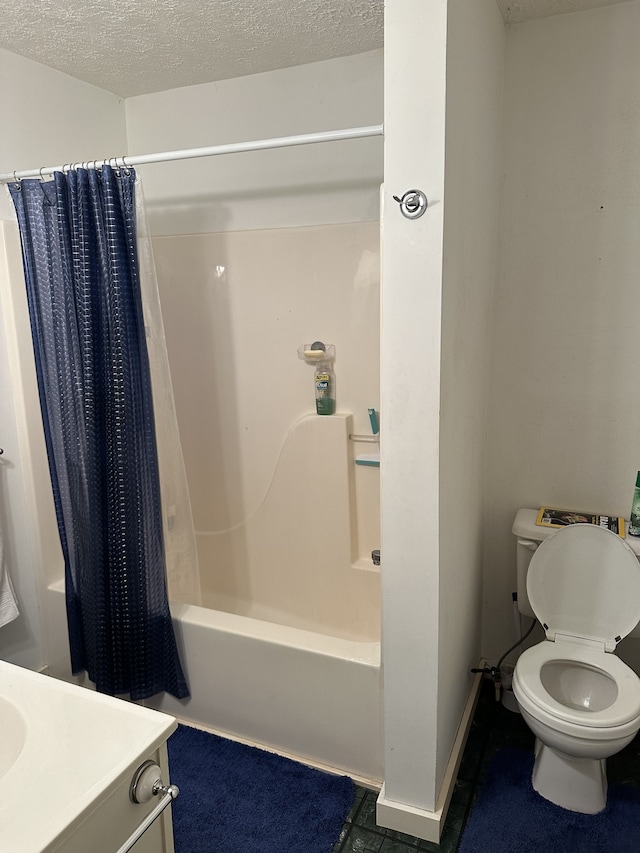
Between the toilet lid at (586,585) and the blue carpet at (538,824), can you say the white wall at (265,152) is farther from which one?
the blue carpet at (538,824)

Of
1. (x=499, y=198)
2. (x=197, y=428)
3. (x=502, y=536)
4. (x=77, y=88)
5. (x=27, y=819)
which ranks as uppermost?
(x=77, y=88)

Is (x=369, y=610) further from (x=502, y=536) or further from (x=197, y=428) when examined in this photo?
(x=197, y=428)

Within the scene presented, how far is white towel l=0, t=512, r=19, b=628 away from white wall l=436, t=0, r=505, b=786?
1.56m

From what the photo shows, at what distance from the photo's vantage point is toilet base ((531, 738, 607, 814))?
183 centimetres

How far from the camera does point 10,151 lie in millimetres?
2137

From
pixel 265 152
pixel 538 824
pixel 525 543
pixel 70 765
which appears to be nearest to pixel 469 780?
pixel 538 824

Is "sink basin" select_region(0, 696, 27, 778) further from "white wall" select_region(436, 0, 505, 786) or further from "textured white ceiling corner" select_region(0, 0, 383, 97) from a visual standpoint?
"textured white ceiling corner" select_region(0, 0, 383, 97)

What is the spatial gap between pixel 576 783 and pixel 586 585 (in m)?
0.59

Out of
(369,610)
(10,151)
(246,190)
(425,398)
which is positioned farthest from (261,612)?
(10,151)

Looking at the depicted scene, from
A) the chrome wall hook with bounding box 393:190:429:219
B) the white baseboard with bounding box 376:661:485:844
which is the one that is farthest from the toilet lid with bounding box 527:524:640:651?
the chrome wall hook with bounding box 393:190:429:219

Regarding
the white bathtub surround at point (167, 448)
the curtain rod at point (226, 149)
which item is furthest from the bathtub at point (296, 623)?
the curtain rod at point (226, 149)

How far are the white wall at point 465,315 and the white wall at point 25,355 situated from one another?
1.54 m

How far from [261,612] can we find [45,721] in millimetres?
1727

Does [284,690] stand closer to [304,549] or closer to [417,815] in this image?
[417,815]
